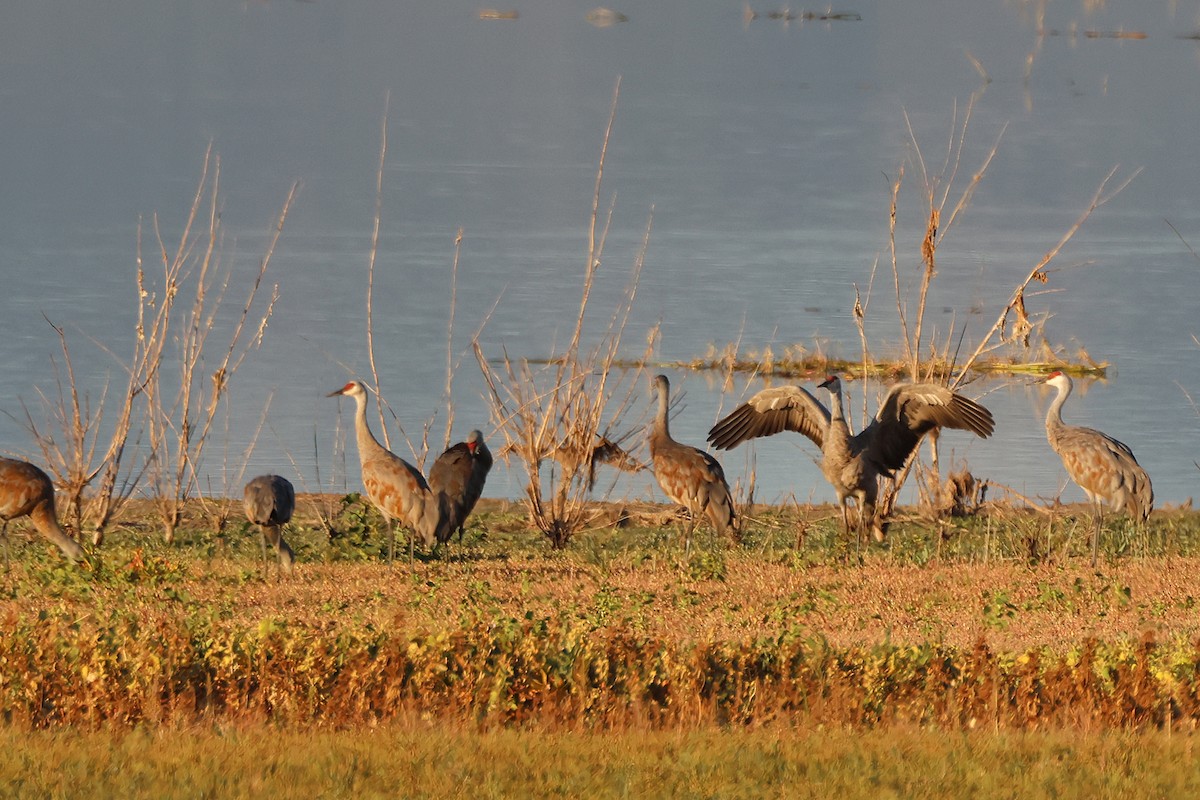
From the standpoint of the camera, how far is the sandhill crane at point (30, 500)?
13.2 meters

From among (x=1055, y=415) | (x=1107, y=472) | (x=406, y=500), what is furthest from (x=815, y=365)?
(x=406, y=500)

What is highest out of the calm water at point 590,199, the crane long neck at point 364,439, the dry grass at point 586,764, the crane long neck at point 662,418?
the calm water at point 590,199

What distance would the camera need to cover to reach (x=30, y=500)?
43.2 ft

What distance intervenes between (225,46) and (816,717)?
231 feet

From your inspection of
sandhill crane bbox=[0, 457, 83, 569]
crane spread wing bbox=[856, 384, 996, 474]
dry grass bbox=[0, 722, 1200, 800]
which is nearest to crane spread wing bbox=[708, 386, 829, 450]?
crane spread wing bbox=[856, 384, 996, 474]

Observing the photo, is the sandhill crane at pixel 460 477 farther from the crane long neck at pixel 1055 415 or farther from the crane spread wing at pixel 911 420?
the crane long neck at pixel 1055 415

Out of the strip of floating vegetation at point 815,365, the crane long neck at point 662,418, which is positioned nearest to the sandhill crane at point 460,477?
the crane long neck at point 662,418

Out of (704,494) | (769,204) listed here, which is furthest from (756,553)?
(769,204)

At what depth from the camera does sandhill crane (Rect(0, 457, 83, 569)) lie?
1316cm

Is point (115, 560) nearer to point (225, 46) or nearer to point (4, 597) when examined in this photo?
point (4, 597)

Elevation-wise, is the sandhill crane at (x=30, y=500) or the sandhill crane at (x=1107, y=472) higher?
the sandhill crane at (x=1107, y=472)

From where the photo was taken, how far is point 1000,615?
1143 centimetres

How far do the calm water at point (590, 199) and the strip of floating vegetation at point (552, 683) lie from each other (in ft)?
31.1

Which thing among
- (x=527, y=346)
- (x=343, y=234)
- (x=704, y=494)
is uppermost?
(x=343, y=234)
